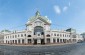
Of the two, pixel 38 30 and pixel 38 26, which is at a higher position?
pixel 38 26

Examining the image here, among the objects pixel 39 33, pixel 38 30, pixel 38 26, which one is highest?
pixel 38 26

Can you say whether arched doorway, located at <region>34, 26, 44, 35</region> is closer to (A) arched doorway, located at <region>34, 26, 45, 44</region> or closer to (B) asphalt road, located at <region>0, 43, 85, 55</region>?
(A) arched doorway, located at <region>34, 26, 45, 44</region>

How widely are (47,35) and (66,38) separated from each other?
18.4 metres

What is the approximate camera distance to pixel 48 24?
5349 inches

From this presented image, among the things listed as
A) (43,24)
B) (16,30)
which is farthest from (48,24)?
(16,30)

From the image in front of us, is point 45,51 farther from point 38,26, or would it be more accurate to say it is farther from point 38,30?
point 38,26

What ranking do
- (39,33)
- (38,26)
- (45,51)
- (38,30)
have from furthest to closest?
(38,26) < (38,30) < (39,33) < (45,51)

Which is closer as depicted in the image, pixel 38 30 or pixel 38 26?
pixel 38 30

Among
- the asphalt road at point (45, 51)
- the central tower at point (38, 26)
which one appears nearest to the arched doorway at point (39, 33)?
the central tower at point (38, 26)

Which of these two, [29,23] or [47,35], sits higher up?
[29,23]

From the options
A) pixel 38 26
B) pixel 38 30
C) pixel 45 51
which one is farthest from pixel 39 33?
pixel 45 51

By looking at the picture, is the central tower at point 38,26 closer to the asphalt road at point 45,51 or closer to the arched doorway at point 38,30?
the arched doorway at point 38,30

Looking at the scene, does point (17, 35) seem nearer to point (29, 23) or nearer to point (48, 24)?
point (29, 23)

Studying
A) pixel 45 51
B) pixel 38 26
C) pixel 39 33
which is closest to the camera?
pixel 45 51
